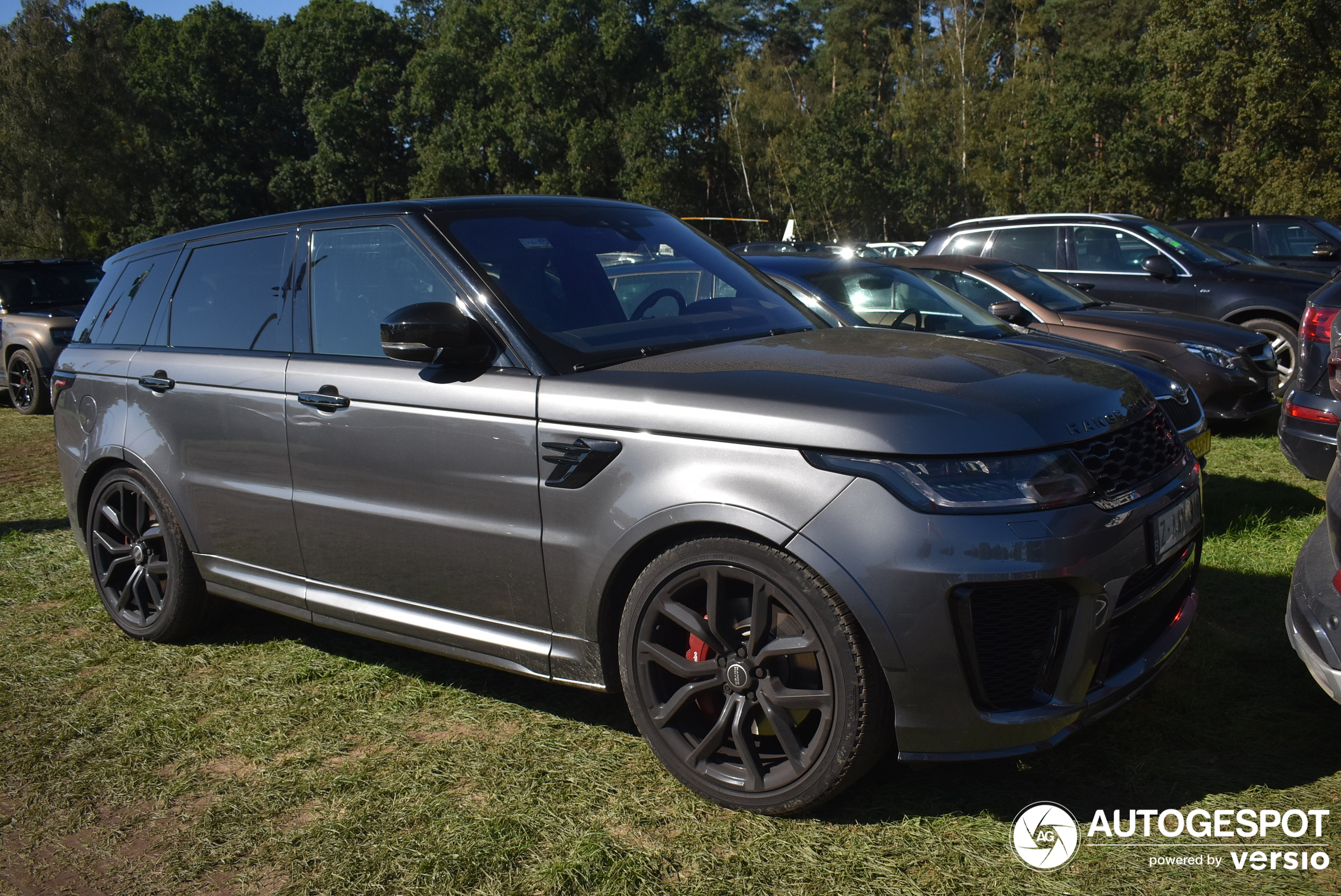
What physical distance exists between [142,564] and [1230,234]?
46.7 ft

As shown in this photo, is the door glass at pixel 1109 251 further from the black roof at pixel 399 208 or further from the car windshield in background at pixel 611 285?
the black roof at pixel 399 208

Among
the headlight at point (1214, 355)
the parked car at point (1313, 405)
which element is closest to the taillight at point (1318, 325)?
the parked car at point (1313, 405)

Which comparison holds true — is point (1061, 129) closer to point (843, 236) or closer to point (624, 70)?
point (843, 236)

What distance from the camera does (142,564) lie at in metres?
4.53

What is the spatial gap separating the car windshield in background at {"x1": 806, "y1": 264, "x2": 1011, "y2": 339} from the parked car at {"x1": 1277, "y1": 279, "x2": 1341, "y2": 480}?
1.63m

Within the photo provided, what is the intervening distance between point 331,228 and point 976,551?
2.62 m

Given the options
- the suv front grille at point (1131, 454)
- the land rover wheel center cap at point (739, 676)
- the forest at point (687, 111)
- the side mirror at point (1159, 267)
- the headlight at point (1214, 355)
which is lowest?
the land rover wheel center cap at point (739, 676)

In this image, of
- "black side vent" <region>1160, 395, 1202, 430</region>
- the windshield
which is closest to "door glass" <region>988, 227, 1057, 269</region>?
the windshield

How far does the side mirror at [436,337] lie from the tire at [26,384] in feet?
36.8

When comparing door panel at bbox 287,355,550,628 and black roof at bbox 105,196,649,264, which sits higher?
black roof at bbox 105,196,649,264

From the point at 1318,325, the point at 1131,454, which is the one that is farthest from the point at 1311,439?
the point at 1131,454

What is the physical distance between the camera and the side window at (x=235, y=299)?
394 cm

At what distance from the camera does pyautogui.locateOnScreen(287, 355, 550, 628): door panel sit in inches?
123

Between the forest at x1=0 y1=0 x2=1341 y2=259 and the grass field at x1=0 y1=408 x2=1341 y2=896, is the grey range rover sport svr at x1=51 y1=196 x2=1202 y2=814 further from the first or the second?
the forest at x1=0 y1=0 x2=1341 y2=259
